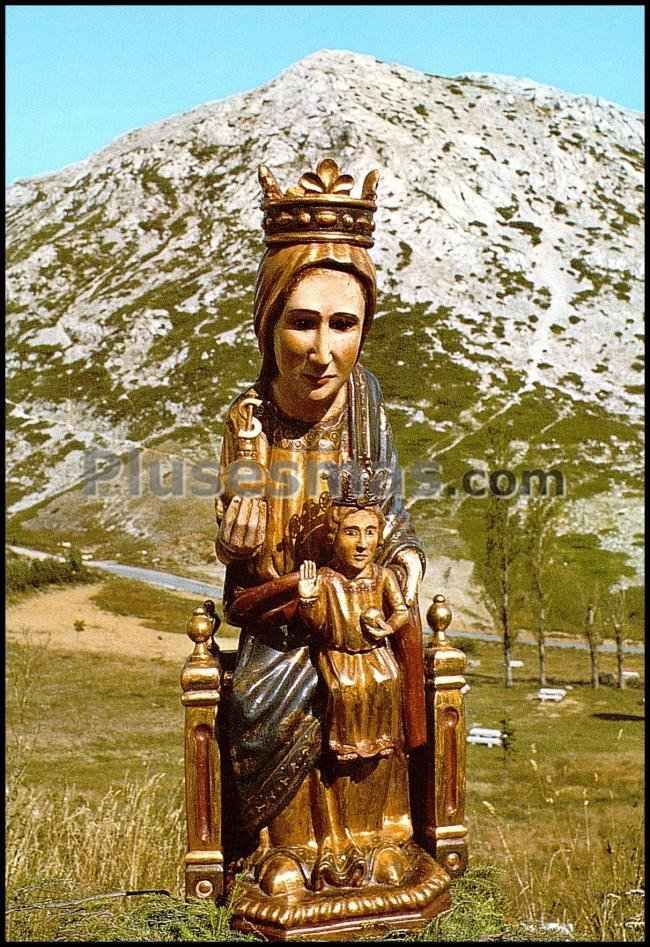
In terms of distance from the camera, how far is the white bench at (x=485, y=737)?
18.6 m

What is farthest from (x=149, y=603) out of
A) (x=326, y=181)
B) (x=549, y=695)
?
(x=326, y=181)

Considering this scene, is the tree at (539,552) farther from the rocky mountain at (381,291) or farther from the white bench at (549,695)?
the rocky mountain at (381,291)

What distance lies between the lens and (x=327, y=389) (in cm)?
622

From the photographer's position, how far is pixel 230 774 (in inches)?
246

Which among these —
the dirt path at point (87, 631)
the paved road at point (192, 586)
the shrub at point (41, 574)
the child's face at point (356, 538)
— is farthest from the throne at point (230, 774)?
the paved road at point (192, 586)

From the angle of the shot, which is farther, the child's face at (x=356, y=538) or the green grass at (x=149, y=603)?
the green grass at (x=149, y=603)

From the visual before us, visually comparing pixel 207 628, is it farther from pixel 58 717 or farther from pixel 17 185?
pixel 17 185

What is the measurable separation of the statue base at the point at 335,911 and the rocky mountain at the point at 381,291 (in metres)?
33.9

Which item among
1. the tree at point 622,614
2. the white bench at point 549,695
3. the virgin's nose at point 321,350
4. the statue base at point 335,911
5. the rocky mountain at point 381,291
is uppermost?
the rocky mountain at point 381,291

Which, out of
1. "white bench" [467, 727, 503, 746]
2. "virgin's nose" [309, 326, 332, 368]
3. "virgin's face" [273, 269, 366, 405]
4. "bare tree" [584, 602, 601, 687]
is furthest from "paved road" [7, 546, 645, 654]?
"virgin's nose" [309, 326, 332, 368]

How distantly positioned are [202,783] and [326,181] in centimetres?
334

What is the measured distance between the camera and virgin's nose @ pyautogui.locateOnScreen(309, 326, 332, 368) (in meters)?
6.03

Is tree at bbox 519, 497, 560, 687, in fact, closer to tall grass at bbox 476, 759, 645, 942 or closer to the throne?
tall grass at bbox 476, 759, 645, 942

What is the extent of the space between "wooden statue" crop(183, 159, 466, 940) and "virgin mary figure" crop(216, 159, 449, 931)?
0.01 m
